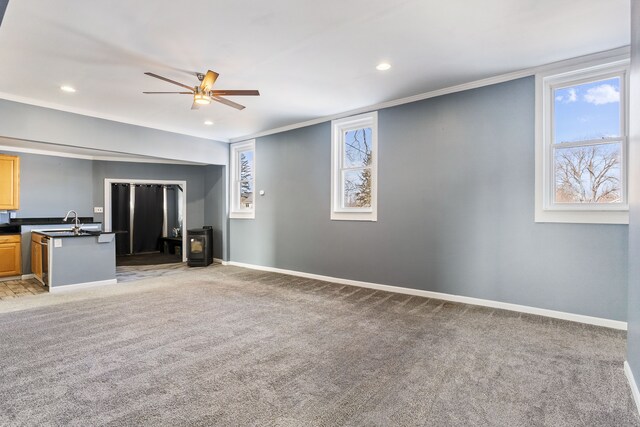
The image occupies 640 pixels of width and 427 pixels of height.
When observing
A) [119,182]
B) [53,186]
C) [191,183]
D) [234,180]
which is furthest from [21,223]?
[234,180]

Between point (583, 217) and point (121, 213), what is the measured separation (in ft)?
32.7

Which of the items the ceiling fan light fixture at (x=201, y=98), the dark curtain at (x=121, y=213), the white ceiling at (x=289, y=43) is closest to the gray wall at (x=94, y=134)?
the white ceiling at (x=289, y=43)

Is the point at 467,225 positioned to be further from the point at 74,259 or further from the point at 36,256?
the point at 36,256

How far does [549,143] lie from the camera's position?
3.65m

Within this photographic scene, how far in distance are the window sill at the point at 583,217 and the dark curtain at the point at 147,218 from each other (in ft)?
30.4

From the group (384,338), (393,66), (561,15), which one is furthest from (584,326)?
(393,66)

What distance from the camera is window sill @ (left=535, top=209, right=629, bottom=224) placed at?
3248 mm

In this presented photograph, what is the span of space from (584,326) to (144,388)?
4.06 metres

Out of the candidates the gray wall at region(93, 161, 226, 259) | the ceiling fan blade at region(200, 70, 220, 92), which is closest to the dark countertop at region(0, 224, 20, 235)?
the gray wall at region(93, 161, 226, 259)

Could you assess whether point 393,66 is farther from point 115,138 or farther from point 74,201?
point 74,201

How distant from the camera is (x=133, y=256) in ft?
28.5

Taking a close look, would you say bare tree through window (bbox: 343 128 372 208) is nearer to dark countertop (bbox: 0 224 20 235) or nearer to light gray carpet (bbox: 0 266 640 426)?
light gray carpet (bbox: 0 266 640 426)

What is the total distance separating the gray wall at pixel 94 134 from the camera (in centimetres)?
448

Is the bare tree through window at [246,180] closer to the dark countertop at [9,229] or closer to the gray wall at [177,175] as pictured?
the gray wall at [177,175]
